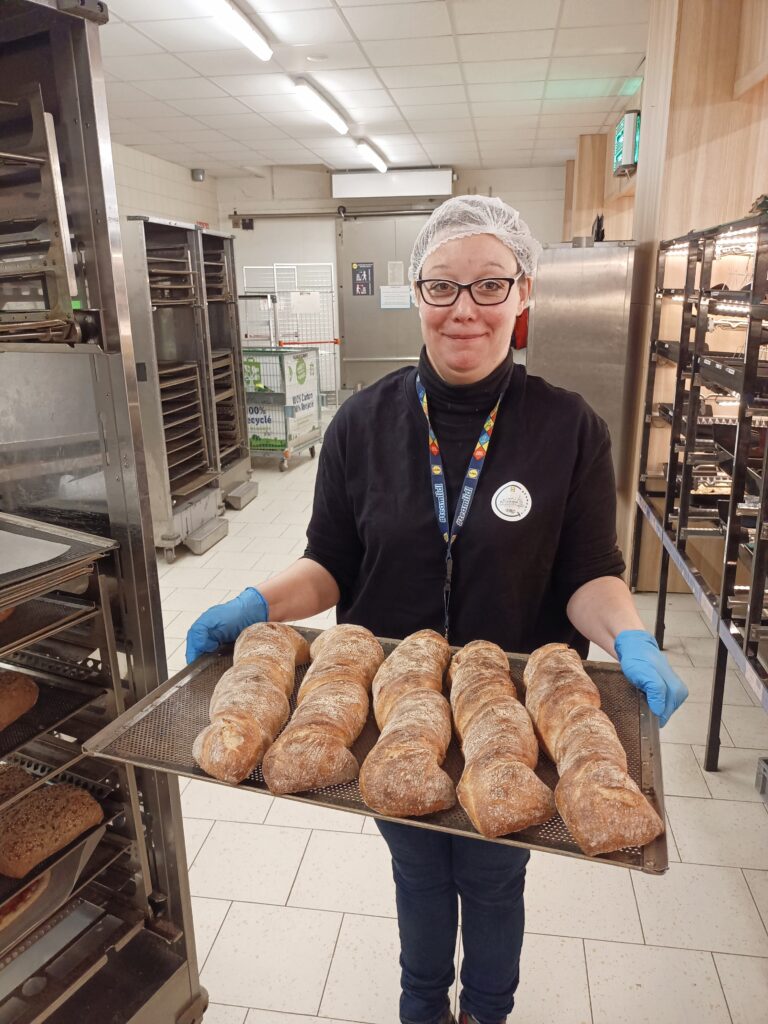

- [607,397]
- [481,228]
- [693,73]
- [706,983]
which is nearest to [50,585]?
[481,228]

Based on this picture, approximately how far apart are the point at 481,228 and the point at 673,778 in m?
2.13

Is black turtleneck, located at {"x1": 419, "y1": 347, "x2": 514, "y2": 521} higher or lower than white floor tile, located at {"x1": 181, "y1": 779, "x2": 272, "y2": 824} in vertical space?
higher

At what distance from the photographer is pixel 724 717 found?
9.57 feet

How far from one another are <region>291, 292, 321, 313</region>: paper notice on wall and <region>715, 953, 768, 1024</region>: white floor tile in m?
9.06

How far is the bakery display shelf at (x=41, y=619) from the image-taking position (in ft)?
3.95

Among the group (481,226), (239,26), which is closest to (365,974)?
(481,226)

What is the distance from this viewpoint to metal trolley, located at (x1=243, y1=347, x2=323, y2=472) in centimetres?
662

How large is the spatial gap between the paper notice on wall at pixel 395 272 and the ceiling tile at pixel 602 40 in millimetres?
4558

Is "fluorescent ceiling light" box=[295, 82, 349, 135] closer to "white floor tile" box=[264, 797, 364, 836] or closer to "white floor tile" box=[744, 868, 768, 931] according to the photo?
"white floor tile" box=[264, 797, 364, 836]

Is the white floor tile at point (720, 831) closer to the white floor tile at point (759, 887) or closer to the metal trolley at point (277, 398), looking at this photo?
the white floor tile at point (759, 887)

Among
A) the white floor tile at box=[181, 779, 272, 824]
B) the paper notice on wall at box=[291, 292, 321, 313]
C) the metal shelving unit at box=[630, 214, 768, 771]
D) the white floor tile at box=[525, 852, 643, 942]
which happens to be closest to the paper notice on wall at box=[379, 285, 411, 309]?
the paper notice on wall at box=[291, 292, 321, 313]

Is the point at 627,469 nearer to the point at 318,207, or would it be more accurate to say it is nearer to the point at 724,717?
the point at 724,717

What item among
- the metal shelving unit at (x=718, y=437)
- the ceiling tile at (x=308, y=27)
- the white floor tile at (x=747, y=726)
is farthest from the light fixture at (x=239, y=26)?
the white floor tile at (x=747, y=726)

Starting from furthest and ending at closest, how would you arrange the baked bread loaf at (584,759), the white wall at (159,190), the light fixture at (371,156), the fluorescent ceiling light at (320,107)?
the light fixture at (371,156) < the white wall at (159,190) < the fluorescent ceiling light at (320,107) < the baked bread loaf at (584,759)
